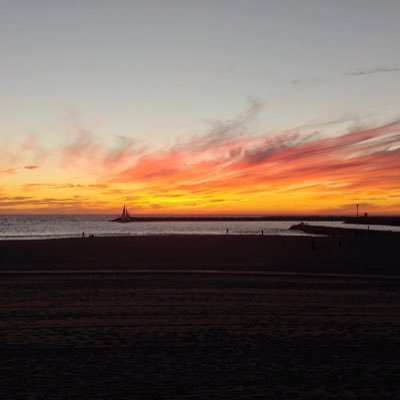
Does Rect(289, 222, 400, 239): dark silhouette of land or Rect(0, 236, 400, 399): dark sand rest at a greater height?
Rect(289, 222, 400, 239): dark silhouette of land

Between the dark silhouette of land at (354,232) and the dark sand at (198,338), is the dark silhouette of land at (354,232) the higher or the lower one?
the higher one

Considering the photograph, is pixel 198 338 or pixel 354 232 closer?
pixel 198 338

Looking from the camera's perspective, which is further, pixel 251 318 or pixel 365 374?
pixel 251 318

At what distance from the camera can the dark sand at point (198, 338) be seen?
7.59 metres

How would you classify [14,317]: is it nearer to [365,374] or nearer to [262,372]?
[262,372]

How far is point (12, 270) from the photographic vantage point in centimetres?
2398

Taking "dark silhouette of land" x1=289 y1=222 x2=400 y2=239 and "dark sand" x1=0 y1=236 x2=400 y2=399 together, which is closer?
"dark sand" x1=0 y1=236 x2=400 y2=399

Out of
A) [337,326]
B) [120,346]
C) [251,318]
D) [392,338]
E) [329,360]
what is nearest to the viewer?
[329,360]

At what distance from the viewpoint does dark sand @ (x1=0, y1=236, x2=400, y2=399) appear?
7594 millimetres

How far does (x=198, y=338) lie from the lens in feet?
34.6

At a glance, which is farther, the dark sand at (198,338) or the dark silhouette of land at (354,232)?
the dark silhouette of land at (354,232)

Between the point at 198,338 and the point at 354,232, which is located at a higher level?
the point at 354,232

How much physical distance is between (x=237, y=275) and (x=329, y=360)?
43.6ft

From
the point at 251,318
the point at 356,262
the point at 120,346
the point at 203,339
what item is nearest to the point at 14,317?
the point at 120,346
